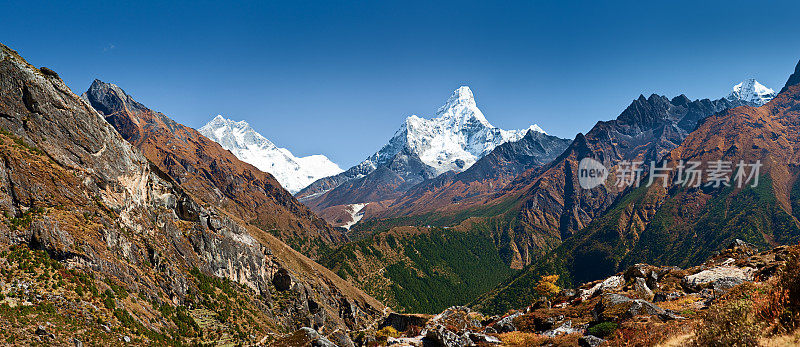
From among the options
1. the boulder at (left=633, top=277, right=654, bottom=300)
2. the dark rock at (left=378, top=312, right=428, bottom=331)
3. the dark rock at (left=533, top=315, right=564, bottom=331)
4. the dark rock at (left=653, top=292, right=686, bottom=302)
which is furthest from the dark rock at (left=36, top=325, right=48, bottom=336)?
the dark rock at (left=653, top=292, right=686, bottom=302)

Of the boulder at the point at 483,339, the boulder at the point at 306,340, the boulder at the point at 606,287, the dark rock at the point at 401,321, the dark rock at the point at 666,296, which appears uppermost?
the boulder at the point at 306,340

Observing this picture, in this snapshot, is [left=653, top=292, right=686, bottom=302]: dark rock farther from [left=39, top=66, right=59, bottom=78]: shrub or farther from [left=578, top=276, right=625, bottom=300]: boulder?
[left=39, top=66, right=59, bottom=78]: shrub

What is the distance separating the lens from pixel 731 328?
16.4 meters

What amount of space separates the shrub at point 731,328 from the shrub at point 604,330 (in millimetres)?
10869

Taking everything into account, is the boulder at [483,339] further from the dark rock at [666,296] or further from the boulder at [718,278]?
the boulder at [718,278]

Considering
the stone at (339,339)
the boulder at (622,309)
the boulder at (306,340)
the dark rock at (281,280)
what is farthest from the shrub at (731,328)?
the dark rock at (281,280)

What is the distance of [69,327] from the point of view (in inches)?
2127

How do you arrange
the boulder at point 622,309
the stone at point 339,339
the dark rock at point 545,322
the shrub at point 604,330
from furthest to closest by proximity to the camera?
the stone at point 339,339, the dark rock at point 545,322, the boulder at point 622,309, the shrub at point 604,330

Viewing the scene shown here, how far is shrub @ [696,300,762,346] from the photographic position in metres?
Result: 15.5

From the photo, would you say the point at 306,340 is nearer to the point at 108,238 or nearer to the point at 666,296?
the point at 666,296

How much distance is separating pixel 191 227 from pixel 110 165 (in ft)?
110

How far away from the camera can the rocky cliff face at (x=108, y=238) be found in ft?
212

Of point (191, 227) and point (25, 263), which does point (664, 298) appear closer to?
point (25, 263)

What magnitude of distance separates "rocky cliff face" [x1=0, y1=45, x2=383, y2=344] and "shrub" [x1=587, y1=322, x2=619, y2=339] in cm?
6762
